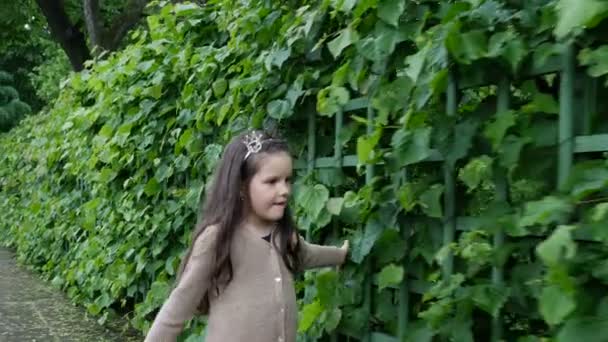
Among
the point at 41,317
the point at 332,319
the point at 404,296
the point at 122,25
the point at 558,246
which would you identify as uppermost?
the point at 122,25

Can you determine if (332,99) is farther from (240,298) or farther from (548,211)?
(548,211)

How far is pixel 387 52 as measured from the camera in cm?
289

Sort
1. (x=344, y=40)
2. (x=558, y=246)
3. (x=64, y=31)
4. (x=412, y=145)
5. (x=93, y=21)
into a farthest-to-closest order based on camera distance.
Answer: (x=64, y=31) → (x=93, y=21) → (x=344, y=40) → (x=412, y=145) → (x=558, y=246)

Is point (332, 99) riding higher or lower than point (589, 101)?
higher

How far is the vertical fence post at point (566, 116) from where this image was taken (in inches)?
88.4

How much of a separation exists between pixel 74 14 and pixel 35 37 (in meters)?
3.96

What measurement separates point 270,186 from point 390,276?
512mm

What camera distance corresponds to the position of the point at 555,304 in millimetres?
2076

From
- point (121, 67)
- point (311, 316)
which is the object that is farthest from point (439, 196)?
point (121, 67)

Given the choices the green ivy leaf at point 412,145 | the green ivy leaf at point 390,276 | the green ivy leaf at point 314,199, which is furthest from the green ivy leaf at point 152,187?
the green ivy leaf at point 412,145

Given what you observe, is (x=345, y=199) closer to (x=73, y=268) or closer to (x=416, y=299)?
(x=416, y=299)

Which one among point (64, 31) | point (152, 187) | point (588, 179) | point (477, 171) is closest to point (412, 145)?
point (477, 171)

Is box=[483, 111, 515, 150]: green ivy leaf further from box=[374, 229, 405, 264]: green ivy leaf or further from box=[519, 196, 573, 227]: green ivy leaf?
box=[374, 229, 405, 264]: green ivy leaf

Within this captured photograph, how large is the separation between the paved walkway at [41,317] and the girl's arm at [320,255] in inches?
136
